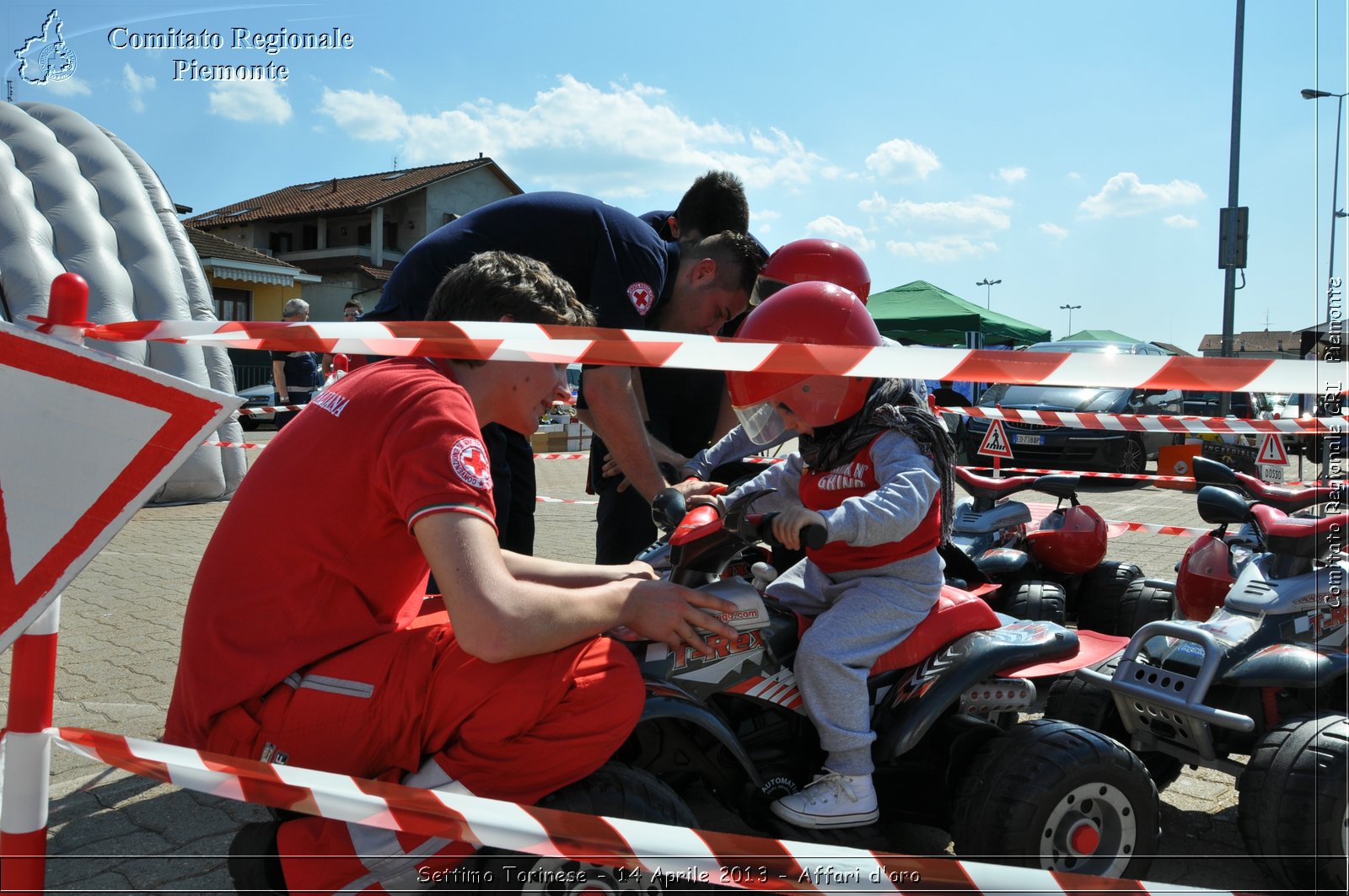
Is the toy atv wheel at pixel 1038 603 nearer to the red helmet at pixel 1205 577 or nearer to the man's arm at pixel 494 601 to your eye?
the red helmet at pixel 1205 577

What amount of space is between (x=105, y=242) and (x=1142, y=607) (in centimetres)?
922

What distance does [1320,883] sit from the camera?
257cm

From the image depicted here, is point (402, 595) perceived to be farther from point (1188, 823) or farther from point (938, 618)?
point (1188, 823)

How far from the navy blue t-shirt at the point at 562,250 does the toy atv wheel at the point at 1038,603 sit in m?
2.30

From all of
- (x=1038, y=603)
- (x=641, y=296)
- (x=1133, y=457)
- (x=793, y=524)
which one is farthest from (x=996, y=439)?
(x=793, y=524)

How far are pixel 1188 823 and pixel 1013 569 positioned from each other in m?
1.53

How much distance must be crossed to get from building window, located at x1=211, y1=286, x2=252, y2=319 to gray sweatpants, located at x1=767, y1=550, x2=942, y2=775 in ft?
97.4

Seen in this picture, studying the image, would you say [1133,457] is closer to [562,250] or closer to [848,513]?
[562,250]

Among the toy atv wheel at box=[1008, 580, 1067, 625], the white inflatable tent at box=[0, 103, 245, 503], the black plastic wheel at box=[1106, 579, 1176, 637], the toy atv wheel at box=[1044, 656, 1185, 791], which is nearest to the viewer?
the toy atv wheel at box=[1044, 656, 1185, 791]

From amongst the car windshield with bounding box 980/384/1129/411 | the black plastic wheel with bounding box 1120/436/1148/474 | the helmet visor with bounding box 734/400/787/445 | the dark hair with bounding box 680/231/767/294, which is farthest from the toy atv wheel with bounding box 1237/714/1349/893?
the black plastic wheel with bounding box 1120/436/1148/474

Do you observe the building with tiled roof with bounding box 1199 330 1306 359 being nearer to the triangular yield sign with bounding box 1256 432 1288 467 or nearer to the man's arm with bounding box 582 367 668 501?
the triangular yield sign with bounding box 1256 432 1288 467

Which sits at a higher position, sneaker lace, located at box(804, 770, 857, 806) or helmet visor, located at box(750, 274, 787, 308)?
helmet visor, located at box(750, 274, 787, 308)

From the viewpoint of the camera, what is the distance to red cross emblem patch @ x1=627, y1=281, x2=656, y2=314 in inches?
141

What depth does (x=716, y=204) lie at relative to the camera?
4441mm
